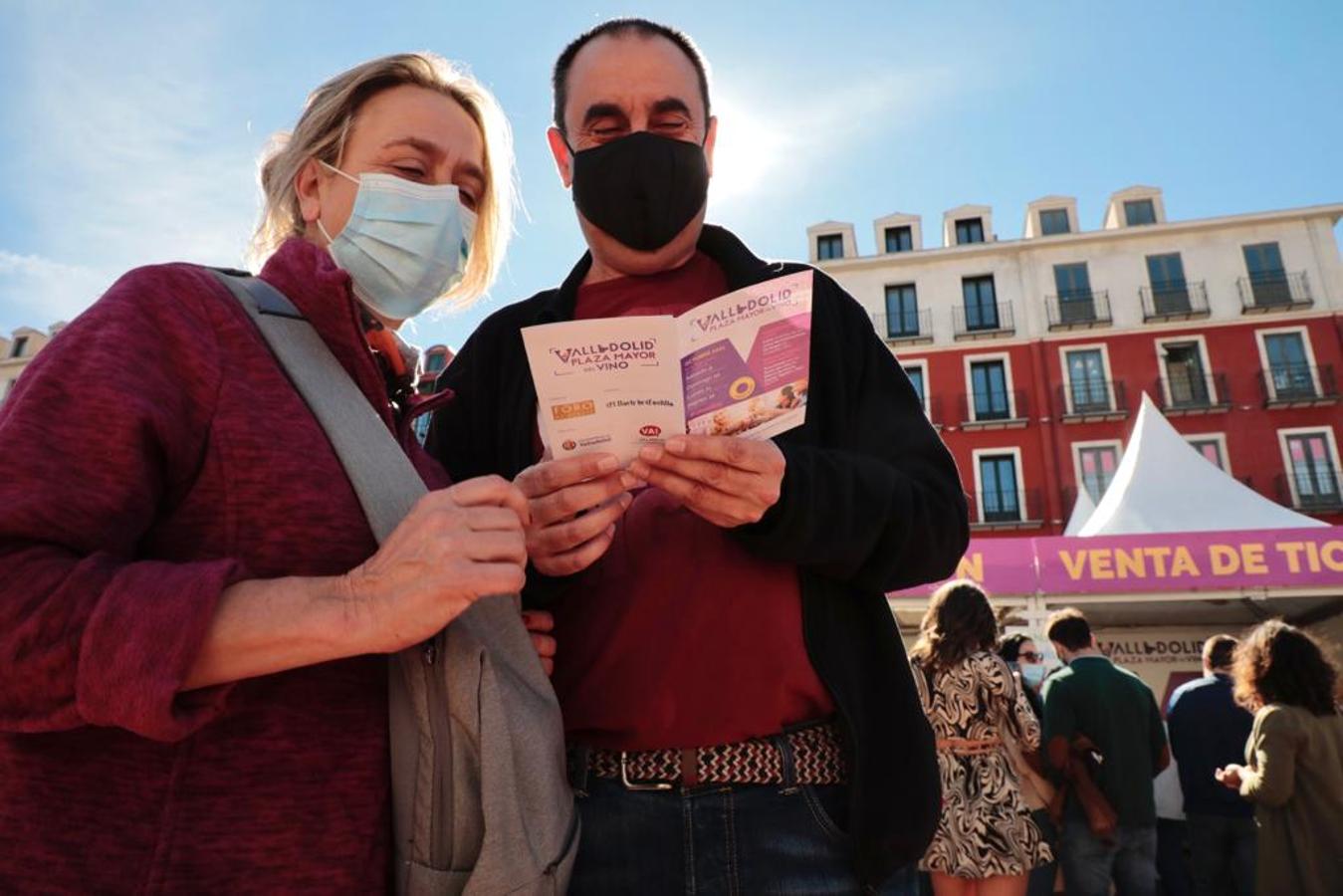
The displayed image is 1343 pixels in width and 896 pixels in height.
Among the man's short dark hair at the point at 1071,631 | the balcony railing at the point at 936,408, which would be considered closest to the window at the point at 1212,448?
the balcony railing at the point at 936,408

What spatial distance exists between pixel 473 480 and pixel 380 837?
0.48 metres

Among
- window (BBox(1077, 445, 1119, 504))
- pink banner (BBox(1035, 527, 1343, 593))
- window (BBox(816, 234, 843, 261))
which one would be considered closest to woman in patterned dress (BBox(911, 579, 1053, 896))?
pink banner (BBox(1035, 527, 1343, 593))

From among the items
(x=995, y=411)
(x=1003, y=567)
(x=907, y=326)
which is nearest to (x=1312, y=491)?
(x=995, y=411)

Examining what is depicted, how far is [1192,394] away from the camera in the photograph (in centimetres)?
2378

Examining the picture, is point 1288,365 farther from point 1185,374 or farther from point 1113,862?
point 1113,862

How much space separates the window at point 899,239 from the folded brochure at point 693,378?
27.5 metres

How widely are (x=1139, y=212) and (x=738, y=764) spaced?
29839 millimetres

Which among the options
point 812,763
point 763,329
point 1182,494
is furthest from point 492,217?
point 1182,494

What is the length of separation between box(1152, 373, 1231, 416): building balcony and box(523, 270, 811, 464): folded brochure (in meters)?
25.4

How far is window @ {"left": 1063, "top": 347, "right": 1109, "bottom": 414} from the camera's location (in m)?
24.0

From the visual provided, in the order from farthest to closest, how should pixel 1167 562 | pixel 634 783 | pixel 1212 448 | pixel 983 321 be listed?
1. pixel 983 321
2. pixel 1212 448
3. pixel 1167 562
4. pixel 634 783

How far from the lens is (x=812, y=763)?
1411 mm

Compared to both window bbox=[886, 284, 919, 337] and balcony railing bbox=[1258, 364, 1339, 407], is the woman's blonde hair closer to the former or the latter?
window bbox=[886, 284, 919, 337]

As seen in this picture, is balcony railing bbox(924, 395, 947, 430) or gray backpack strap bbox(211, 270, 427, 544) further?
balcony railing bbox(924, 395, 947, 430)
